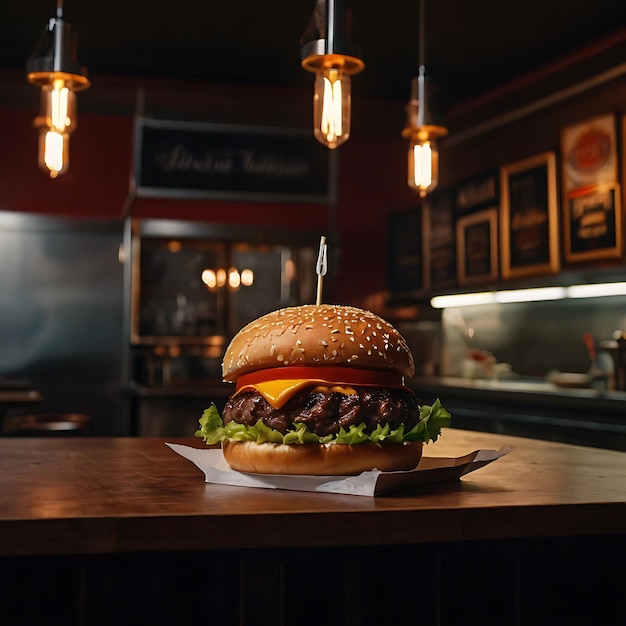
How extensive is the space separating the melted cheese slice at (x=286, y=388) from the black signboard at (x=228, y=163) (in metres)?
5.23

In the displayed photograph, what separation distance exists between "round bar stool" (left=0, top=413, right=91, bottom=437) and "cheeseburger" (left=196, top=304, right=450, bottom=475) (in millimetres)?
3113

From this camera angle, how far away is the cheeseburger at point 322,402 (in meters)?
1.67

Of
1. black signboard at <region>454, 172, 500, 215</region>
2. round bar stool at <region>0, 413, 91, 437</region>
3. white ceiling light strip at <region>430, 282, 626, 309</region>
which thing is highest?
black signboard at <region>454, 172, 500, 215</region>

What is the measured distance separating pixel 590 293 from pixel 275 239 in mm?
2611

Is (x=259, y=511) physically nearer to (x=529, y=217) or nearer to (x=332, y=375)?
(x=332, y=375)

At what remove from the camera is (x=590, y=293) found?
5504 millimetres

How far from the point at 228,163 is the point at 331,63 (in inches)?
174

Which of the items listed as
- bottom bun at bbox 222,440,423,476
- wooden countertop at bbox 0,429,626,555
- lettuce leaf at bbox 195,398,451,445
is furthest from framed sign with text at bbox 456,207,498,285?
bottom bun at bbox 222,440,423,476

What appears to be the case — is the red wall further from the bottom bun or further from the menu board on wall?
the bottom bun

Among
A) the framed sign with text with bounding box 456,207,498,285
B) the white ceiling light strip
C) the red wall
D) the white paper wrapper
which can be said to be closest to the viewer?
the white paper wrapper

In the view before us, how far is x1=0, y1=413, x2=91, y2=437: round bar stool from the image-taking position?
187 inches

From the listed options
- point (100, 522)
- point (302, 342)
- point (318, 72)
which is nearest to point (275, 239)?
point (318, 72)

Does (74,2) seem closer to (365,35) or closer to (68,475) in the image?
(365,35)

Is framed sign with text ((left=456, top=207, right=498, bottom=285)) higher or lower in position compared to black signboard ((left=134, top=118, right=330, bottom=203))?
lower
